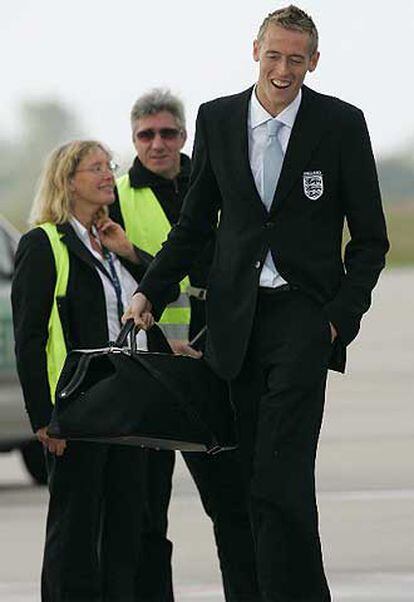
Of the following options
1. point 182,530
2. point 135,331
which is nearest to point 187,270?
point 135,331

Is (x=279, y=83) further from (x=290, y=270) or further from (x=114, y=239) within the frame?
(x=114, y=239)

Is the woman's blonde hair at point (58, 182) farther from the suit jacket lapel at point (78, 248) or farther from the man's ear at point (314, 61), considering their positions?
the man's ear at point (314, 61)

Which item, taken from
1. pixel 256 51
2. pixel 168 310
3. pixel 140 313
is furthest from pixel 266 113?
pixel 168 310

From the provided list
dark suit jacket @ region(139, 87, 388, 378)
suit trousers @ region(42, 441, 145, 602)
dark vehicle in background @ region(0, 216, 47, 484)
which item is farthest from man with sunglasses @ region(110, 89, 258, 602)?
dark vehicle in background @ region(0, 216, 47, 484)

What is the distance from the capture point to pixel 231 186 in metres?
7.84

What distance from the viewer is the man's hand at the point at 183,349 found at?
348 inches

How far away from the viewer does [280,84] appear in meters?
7.75

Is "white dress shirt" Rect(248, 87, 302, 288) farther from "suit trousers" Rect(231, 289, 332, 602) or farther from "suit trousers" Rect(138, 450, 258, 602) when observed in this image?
"suit trousers" Rect(138, 450, 258, 602)

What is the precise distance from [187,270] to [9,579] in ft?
8.73

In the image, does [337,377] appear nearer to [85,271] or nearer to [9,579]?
[9,579]

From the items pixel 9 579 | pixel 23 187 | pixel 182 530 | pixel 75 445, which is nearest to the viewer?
pixel 75 445

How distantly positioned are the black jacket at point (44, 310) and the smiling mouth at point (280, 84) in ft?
3.27

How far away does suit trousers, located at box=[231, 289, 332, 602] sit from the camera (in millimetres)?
7656

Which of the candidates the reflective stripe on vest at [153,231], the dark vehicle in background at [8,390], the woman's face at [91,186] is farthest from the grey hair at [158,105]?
the dark vehicle in background at [8,390]
